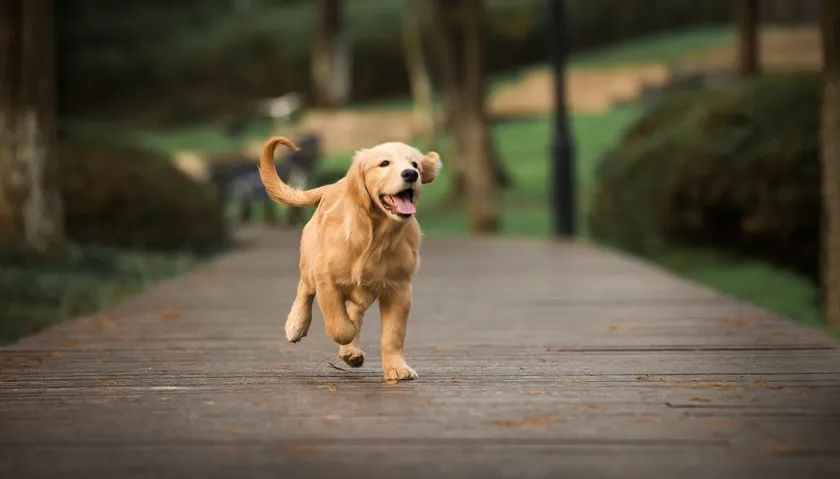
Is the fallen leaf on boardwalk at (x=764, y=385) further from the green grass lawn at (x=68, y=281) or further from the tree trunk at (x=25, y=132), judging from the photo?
the tree trunk at (x=25, y=132)

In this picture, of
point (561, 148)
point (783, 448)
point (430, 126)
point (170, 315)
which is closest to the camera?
point (783, 448)

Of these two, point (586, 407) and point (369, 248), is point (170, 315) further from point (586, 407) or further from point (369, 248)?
point (586, 407)

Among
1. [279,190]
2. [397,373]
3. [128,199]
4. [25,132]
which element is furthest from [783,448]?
[128,199]

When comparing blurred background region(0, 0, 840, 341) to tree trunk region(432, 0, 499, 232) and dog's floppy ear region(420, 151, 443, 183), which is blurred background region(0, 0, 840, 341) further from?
dog's floppy ear region(420, 151, 443, 183)

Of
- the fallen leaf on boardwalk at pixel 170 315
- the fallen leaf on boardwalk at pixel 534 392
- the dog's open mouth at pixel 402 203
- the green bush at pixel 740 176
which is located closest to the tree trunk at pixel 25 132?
the fallen leaf on boardwalk at pixel 170 315

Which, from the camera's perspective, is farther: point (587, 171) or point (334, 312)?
point (587, 171)

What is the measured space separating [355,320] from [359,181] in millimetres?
915

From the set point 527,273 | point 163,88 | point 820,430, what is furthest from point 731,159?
point 163,88

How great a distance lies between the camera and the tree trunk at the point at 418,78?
36031mm

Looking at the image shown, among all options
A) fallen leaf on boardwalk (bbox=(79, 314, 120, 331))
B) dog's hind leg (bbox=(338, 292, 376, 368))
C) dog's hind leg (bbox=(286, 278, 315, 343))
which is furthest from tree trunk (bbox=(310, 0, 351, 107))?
dog's hind leg (bbox=(338, 292, 376, 368))

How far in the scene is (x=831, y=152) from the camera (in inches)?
502

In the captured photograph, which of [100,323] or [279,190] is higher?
[279,190]

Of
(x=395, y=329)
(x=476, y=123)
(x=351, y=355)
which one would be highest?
(x=476, y=123)

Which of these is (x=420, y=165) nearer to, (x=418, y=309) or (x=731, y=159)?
(x=418, y=309)
